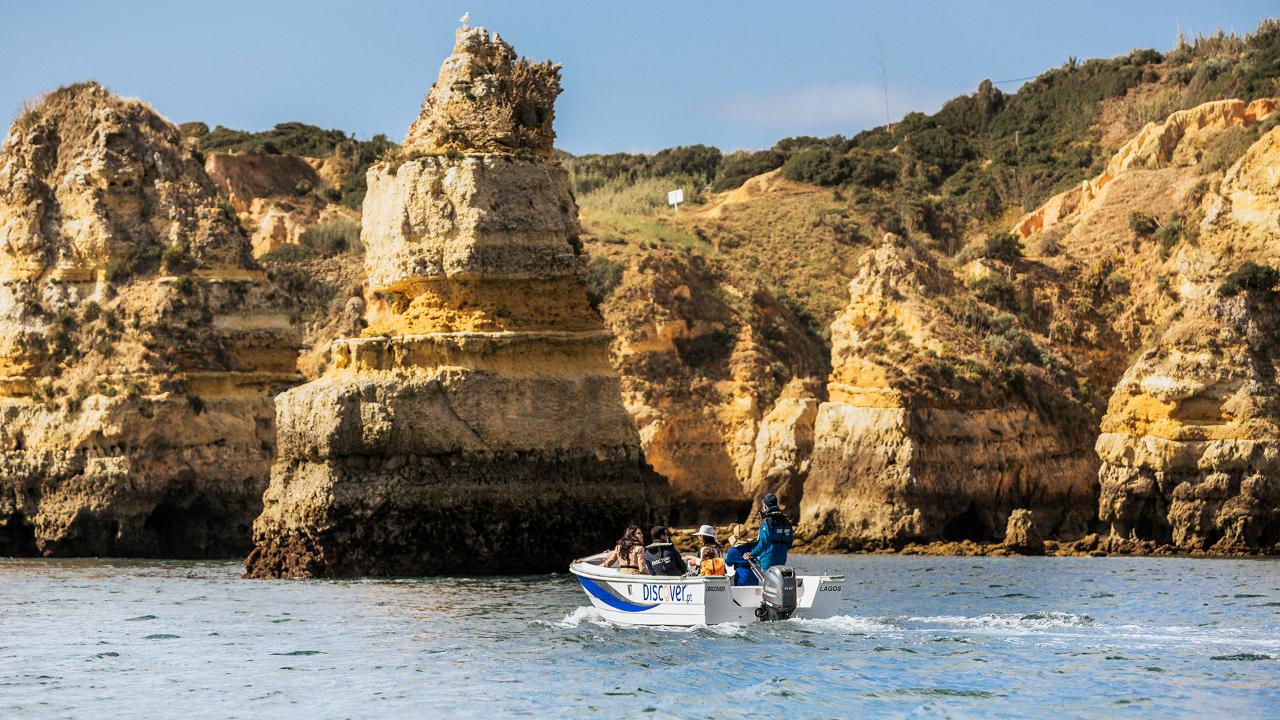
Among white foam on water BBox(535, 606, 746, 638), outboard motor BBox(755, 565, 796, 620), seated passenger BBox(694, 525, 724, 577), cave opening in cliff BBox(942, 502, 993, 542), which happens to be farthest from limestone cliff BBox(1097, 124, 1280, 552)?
outboard motor BBox(755, 565, 796, 620)

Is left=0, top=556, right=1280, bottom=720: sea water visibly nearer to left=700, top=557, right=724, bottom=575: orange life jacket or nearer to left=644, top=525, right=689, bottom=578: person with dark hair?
left=700, top=557, right=724, bottom=575: orange life jacket

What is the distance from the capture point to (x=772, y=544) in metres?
27.4

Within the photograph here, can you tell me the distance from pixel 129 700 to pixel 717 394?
36310 millimetres

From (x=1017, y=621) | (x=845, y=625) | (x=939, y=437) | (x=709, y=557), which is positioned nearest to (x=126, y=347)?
(x=939, y=437)

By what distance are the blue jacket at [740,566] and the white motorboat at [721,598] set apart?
20 centimetres

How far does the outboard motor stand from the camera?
26516 mm

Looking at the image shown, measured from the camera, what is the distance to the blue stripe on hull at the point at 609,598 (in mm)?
27391

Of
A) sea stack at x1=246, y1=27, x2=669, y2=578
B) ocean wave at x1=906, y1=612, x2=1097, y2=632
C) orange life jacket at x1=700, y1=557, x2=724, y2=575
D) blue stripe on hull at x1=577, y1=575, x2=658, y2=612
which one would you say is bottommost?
ocean wave at x1=906, y1=612, x2=1097, y2=632

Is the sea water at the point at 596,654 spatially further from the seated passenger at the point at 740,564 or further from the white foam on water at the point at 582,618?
the seated passenger at the point at 740,564

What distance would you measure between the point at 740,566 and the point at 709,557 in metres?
0.60

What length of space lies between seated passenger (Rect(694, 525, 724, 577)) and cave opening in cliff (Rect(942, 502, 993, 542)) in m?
21.0

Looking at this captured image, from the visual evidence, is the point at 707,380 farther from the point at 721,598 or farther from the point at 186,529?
the point at 721,598

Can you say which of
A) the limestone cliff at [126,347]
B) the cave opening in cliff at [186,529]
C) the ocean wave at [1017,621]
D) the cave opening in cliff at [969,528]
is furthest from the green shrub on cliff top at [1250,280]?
the cave opening in cliff at [186,529]

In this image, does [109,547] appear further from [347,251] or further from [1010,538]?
[347,251]
